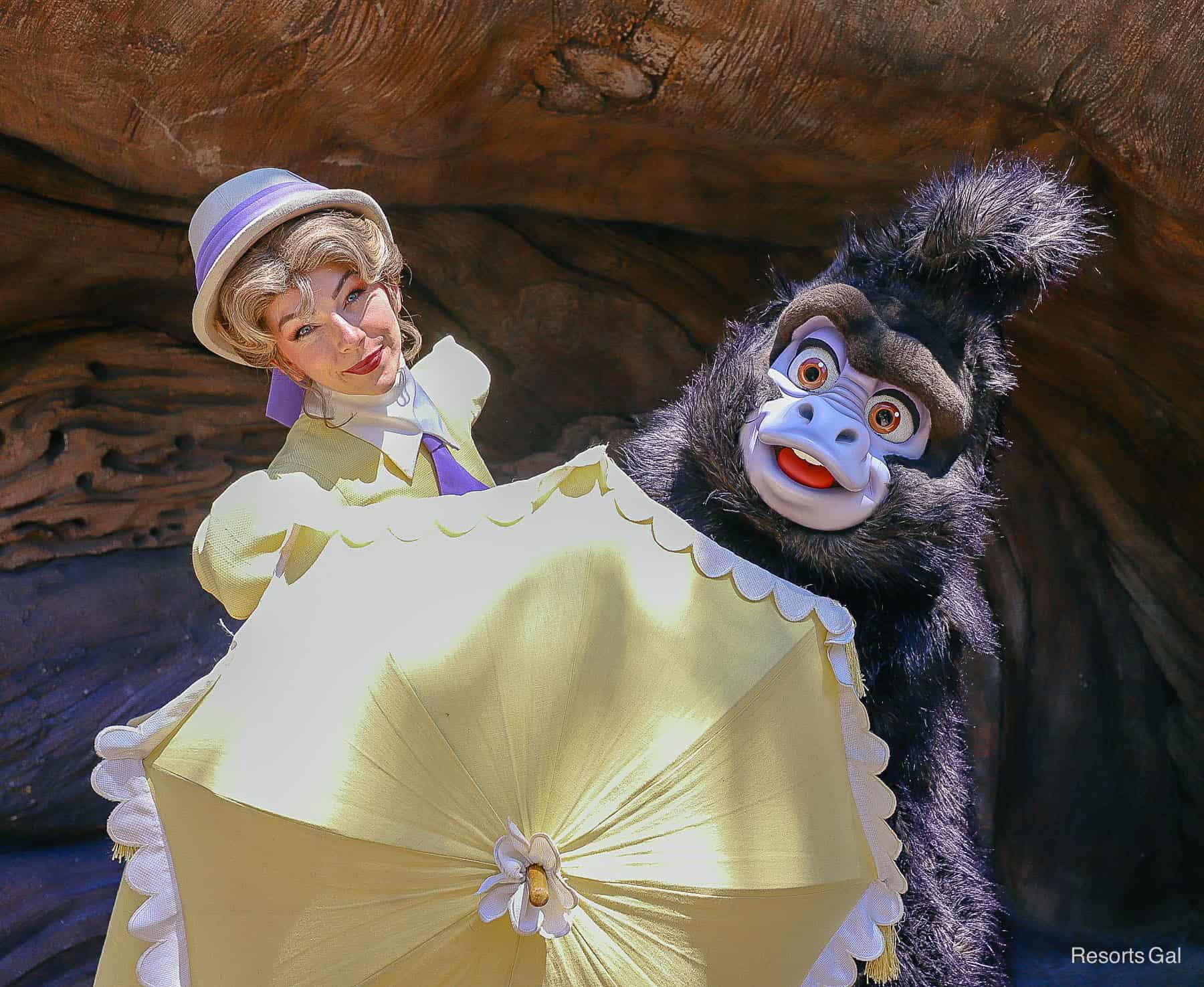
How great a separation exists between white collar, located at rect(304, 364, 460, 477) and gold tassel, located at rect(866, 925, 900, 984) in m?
0.97

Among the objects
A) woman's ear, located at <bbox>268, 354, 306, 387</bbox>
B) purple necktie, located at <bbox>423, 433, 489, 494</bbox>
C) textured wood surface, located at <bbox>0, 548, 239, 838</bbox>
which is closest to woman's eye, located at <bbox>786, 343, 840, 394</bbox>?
purple necktie, located at <bbox>423, 433, 489, 494</bbox>

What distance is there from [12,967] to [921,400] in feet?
7.67

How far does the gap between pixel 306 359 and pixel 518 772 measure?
0.73 m

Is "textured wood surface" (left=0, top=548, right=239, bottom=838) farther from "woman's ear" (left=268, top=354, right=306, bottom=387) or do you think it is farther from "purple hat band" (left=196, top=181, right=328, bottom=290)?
"purple hat band" (left=196, top=181, right=328, bottom=290)

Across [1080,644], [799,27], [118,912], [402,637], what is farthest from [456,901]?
[1080,644]

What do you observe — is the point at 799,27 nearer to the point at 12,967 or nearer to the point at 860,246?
the point at 860,246

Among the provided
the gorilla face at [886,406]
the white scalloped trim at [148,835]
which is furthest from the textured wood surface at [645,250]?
the white scalloped trim at [148,835]

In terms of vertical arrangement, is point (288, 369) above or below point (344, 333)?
below

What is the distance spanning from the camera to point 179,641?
2924mm

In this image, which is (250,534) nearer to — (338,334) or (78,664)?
(338,334)

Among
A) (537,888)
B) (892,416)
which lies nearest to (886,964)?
(537,888)

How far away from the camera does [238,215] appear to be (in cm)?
169
